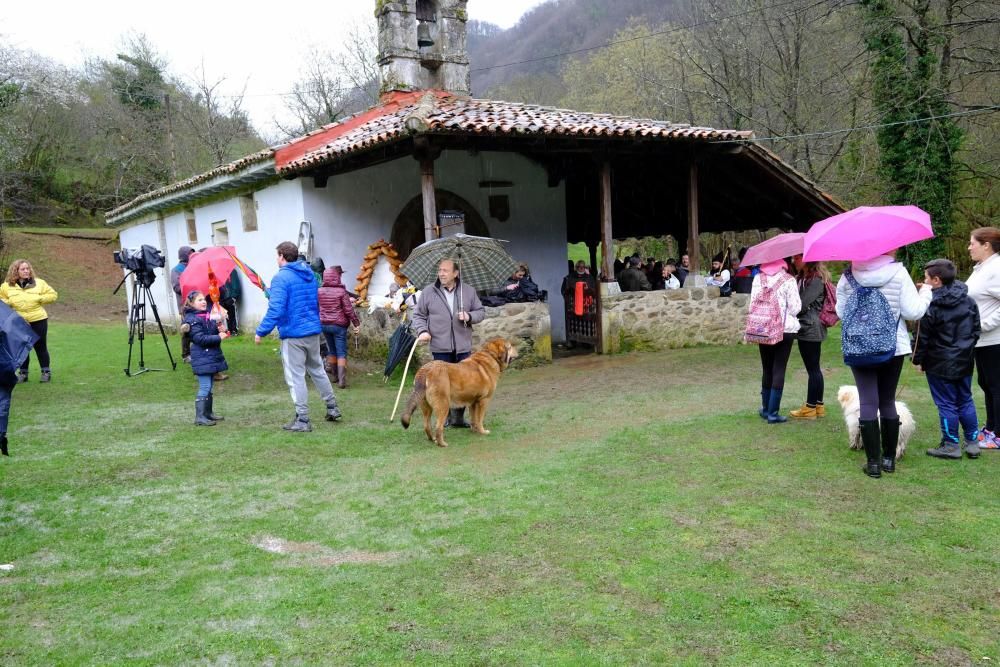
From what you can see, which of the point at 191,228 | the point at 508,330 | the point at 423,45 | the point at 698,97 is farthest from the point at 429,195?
the point at 698,97

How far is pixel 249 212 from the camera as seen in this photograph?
14.3m

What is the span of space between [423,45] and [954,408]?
11681 mm

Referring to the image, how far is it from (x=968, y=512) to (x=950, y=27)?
13393 mm

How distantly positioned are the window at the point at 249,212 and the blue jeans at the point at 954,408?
12127mm

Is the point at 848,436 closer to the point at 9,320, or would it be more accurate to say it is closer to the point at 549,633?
the point at 549,633

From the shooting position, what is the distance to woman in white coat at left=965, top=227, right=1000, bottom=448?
5.36 metres

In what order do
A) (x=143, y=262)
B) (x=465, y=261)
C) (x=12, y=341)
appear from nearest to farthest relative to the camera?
(x=12, y=341), (x=465, y=261), (x=143, y=262)

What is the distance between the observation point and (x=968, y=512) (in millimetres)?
4363

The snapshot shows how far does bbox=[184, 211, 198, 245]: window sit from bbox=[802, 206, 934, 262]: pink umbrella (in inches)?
597

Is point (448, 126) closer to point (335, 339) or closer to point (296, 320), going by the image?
point (335, 339)

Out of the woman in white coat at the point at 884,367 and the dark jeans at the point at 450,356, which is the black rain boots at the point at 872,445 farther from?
the dark jeans at the point at 450,356

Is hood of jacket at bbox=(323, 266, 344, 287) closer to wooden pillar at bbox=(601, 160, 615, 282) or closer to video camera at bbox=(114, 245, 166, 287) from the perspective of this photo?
video camera at bbox=(114, 245, 166, 287)

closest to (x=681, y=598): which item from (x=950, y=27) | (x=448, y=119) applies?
(x=448, y=119)

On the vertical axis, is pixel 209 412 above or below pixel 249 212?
below
